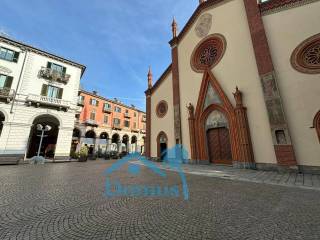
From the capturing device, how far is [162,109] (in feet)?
63.2

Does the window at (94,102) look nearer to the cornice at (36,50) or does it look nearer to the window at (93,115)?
the window at (93,115)

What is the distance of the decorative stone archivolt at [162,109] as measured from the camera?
1862cm

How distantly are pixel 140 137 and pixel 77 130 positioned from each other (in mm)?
17446

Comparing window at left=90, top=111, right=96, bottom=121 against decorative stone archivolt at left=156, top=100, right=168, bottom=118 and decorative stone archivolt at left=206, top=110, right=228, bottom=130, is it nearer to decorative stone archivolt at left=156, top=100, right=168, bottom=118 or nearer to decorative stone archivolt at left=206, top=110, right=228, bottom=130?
decorative stone archivolt at left=156, top=100, right=168, bottom=118

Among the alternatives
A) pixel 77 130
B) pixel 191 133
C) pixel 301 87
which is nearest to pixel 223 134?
pixel 191 133

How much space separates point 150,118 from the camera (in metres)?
20.7

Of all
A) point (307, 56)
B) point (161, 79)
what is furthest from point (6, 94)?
point (307, 56)

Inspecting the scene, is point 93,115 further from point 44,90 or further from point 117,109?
point 44,90

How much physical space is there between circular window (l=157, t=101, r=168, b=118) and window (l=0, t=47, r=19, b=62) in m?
17.2

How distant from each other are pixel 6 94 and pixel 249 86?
908 inches

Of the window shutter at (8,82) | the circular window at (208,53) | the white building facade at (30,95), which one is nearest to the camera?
the circular window at (208,53)

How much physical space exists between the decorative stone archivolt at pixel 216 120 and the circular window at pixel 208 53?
4506 millimetres

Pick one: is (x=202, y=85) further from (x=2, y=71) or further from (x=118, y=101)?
(x=118, y=101)

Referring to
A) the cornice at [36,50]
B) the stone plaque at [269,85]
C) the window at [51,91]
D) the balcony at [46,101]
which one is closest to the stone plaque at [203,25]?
the stone plaque at [269,85]
